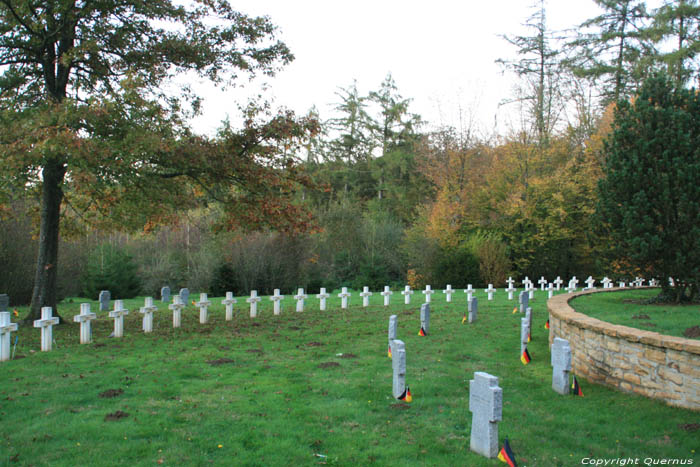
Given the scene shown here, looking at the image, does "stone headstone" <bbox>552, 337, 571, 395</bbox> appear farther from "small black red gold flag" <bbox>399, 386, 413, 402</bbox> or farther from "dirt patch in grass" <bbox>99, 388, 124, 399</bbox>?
"dirt patch in grass" <bbox>99, 388, 124, 399</bbox>

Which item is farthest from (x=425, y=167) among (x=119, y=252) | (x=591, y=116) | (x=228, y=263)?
(x=119, y=252)

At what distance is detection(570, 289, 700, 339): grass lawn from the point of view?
7777 millimetres

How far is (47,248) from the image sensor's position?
12.3m

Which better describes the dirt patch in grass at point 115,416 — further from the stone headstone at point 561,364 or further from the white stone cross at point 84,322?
the stone headstone at point 561,364

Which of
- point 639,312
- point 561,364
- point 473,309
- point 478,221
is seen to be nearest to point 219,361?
point 561,364

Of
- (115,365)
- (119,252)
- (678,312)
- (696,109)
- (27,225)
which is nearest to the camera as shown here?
(115,365)

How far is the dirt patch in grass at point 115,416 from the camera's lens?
5.77 meters

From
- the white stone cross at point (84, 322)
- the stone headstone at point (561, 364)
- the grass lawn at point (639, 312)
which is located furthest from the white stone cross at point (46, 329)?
the grass lawn at point (639, 312)

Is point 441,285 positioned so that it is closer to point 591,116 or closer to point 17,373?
point 591,116

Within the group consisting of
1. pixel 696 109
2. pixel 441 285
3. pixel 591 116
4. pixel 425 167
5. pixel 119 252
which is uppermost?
pixel 591 116

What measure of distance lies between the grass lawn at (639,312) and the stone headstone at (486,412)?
3.80 m

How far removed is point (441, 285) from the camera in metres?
25.8

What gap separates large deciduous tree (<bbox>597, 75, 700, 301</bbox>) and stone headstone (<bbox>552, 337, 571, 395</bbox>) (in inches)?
169

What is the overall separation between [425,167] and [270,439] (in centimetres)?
2753
